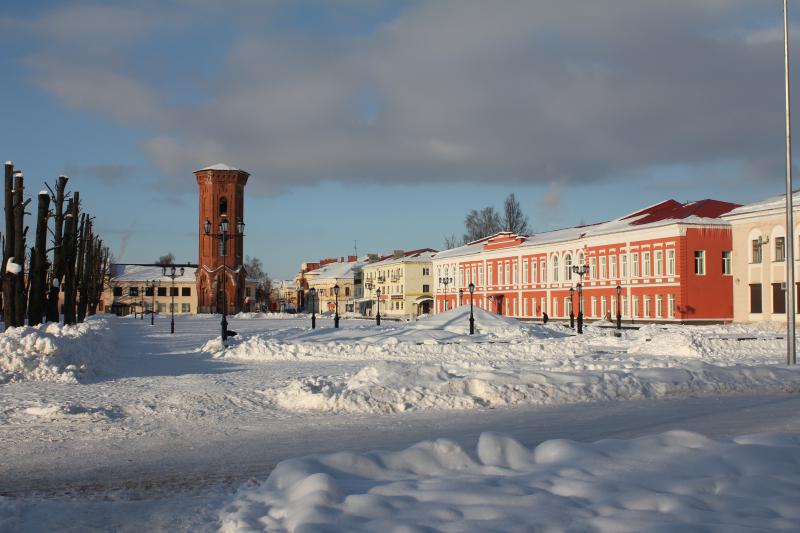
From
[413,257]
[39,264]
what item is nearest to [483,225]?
[413,257]

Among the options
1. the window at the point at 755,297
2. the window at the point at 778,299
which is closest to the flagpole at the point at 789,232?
the window at the point at 778,299

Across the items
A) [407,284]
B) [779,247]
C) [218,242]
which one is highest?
[218,242]

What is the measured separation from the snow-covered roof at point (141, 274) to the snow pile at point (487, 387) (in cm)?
11456

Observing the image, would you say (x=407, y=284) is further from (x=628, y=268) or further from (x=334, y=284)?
(x=628, y=268)

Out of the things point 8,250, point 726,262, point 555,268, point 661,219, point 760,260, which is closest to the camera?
point 8,250

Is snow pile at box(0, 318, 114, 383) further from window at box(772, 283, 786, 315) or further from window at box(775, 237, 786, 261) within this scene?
window at box(775, 237, 786, 261)

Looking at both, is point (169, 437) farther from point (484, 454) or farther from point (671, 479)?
point (671, 479)

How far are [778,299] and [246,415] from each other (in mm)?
43800

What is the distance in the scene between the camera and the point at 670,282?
5344 centimetres

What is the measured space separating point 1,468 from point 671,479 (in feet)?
23.1

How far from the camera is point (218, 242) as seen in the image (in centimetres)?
9719

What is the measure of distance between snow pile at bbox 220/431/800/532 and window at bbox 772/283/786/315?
1725 inches

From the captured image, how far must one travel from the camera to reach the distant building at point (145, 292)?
122 metres

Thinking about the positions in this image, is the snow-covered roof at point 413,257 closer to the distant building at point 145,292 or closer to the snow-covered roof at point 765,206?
the distant building at point 145,292
